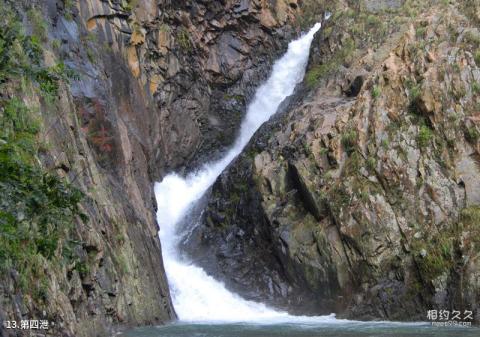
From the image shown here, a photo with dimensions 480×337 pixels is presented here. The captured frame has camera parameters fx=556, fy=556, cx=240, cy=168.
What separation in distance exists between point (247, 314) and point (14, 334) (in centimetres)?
1270

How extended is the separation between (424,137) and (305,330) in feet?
28.8

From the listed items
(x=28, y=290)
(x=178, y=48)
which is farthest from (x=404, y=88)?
(x=28, y=290)

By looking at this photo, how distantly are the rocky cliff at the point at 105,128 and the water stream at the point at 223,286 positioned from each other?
764mm

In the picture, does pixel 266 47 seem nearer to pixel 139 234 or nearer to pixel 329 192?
pixel 329 192

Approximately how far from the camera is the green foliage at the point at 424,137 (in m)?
19.9

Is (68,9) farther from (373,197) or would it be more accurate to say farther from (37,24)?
(373,197)

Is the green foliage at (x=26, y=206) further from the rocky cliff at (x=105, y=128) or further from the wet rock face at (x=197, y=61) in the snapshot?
the wet rock face at (x=197, y=61)

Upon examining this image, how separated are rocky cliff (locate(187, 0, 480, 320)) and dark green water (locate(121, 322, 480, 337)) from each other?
1.93m

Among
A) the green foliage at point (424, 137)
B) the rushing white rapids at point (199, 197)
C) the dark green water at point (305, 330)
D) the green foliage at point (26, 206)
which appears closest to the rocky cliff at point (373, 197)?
the green foliage at point (424, 137)

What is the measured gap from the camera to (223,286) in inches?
847

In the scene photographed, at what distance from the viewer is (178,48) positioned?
96.8ft

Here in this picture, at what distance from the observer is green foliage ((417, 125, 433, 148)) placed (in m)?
19.9

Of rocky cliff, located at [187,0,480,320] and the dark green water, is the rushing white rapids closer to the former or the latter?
rocky cliff, located at [187,0,480,320]

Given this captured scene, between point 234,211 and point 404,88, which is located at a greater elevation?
point 404,88
